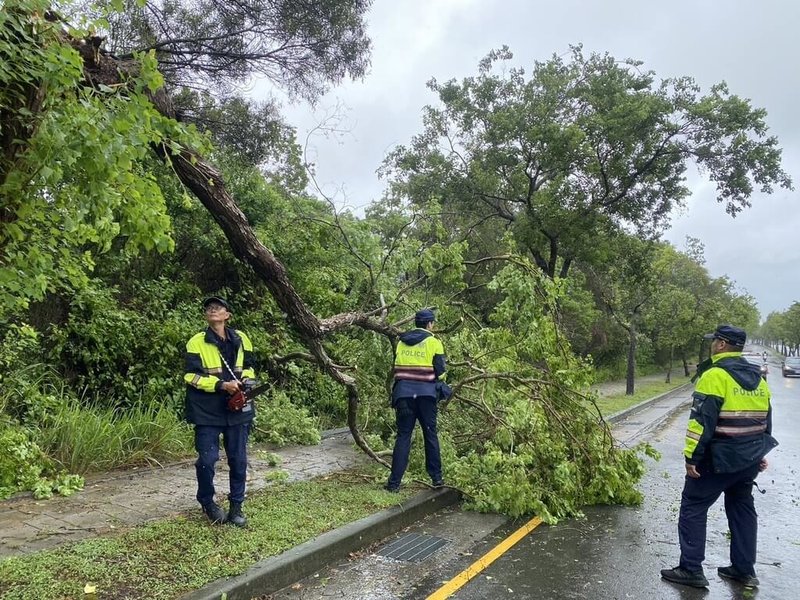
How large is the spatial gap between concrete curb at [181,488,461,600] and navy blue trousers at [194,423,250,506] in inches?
29.4

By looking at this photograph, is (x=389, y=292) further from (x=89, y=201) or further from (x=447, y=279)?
(x=89, y=201)

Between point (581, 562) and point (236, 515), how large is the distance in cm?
274

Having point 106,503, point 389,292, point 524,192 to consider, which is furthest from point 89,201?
point 524,192

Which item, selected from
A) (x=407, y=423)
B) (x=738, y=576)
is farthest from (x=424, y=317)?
(x=738, y=576)

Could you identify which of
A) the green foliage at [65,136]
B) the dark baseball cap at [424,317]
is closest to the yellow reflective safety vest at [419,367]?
the dark baseball cap at [424,317]

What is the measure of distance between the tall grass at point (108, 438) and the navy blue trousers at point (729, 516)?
5293 millimetres

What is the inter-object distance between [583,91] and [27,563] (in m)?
14.1

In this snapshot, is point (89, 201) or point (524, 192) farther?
point (524, 192)

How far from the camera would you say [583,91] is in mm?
14477

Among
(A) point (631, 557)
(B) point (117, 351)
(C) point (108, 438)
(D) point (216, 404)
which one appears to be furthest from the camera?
(B) point (117, 351)

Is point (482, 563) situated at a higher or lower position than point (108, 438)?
lower

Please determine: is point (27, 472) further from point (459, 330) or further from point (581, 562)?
point (459, 330)

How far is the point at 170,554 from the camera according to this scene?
4.13 metres

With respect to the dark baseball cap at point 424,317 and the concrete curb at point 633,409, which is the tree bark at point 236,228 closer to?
the dark baseball cap at point 424,317
